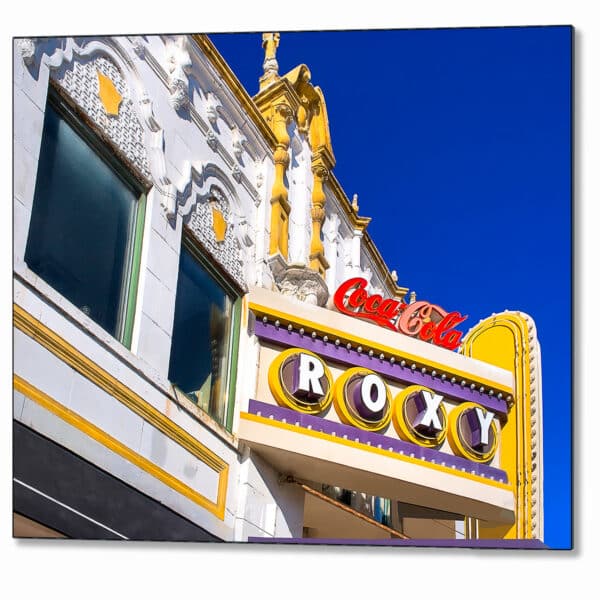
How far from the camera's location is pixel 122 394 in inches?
211

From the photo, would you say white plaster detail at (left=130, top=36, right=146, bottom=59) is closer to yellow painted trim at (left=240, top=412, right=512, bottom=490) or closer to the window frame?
the window frame

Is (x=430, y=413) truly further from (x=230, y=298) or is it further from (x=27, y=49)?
(x=27, y=49)

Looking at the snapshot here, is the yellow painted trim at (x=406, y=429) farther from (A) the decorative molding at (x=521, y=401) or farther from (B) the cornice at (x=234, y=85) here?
(B) the cornice at (x=234, y=85)

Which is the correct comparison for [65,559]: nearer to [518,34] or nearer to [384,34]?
[384,34]

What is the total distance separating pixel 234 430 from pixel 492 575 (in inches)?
62.4

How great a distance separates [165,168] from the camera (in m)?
6.02

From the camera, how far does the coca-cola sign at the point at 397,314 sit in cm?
655

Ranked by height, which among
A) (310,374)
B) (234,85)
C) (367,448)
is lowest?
(367,448)

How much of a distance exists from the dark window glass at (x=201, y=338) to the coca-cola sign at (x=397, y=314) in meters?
0.81

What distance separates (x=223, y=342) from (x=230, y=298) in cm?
28

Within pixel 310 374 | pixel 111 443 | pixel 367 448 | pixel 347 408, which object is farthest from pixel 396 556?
pixel 111 443

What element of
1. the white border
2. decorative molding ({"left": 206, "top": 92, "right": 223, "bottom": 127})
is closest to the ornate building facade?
decorative molding ({"left": 206, "top": 92, "right": 223, "bottom": 127})

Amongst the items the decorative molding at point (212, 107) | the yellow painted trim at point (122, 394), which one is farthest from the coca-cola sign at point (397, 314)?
the yellow painted trim at point (122, 394)

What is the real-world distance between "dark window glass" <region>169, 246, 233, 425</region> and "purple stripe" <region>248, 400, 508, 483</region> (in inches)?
9.3
